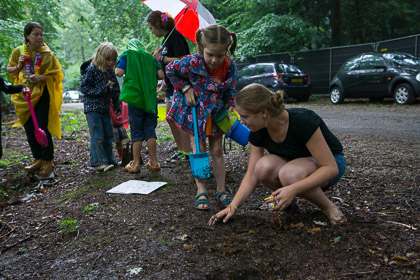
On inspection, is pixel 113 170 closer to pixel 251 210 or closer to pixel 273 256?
pixel 251 210

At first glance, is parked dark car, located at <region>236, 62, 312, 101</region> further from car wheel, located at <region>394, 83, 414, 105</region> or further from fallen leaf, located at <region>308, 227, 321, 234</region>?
fallen leaf, located at <region>308, 227, 321, 234</region>

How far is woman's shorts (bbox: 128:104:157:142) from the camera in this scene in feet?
13.8

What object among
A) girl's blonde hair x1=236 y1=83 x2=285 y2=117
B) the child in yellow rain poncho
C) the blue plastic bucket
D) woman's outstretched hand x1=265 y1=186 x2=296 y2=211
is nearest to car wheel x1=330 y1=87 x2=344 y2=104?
the blue plastic bucket

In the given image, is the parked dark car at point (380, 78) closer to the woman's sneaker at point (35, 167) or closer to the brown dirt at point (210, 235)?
the brown dirt at point (210, 235)

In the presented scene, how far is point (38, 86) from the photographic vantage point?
14.3 ft

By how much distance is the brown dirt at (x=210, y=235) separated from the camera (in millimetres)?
2012

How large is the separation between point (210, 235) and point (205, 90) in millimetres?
A: 1244

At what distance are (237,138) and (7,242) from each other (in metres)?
2.08

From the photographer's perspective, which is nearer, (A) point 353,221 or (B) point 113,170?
(A) point 353,221

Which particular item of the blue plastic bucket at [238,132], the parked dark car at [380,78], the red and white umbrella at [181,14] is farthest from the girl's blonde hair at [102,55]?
the parked dark car at [380,78]

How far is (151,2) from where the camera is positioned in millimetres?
4398

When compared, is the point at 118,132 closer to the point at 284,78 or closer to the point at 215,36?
the point at 215,36

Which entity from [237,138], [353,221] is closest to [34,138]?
[237,138]

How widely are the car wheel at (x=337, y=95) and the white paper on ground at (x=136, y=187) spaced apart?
33.7 feet
